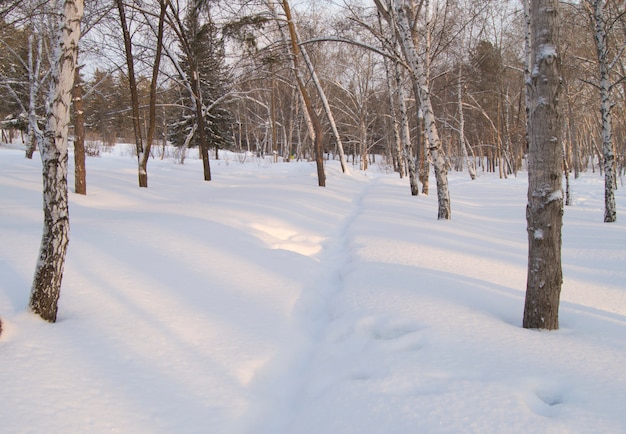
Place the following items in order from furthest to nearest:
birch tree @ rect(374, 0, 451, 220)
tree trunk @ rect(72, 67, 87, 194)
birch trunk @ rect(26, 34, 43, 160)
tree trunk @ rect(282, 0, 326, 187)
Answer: birch trunk @ rect(26, 34, 43, 160) → tree trunk @ rect(282, 0, 326, 187) → tree trunk @ rect(72, 67, 87, 194) → birch tree @ rect(374, 0, 451, 220)

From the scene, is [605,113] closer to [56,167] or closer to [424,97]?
[424,97]

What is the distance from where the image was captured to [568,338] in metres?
2.72

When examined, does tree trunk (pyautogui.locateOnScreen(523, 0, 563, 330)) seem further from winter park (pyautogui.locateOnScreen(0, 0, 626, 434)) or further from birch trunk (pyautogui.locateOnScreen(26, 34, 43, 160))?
birch trunk (pyautogui.locateOnScreen(26, 34, 43, 160))

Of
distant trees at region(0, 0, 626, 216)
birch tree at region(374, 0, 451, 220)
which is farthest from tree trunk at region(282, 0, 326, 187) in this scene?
birch tree at region(374, 0, 451, 220)

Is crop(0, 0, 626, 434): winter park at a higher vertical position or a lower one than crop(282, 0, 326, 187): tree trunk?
lower

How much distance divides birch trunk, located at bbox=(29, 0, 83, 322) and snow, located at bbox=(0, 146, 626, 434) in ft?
0.80

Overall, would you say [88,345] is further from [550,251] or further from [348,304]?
[550,251]

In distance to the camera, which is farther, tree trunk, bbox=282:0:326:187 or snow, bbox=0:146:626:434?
tree trunk, bbox=282:0:326:187

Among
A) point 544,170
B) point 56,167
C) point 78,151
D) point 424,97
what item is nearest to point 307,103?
point 424,97

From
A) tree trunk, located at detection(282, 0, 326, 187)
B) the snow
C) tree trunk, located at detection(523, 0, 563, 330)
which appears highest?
tree trunk, located at detection(282, 0, 326, 187)

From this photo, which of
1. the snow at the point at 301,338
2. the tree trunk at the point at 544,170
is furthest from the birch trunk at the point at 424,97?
the tree trunk at the point at 544,170

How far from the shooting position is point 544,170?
9.00ft

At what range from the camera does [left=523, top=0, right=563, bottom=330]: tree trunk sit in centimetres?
264

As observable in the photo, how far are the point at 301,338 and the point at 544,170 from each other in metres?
2.42
